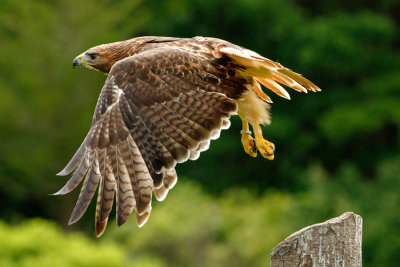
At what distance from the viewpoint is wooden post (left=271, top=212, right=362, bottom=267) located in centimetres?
410

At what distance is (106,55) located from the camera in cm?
679

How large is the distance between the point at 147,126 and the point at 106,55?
1470 millimetres

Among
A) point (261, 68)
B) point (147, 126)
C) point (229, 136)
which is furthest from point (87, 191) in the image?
point (229, 136)

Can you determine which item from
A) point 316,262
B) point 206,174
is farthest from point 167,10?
point 316,262

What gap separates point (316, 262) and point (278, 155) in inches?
603

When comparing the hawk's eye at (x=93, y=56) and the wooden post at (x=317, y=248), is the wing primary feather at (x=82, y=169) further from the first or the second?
the hawk's eye at (x=93, y=56)

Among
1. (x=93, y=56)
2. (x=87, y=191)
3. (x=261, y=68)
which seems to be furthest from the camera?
(x=93, y=56)

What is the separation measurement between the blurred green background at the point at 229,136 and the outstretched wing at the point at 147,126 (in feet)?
17.9

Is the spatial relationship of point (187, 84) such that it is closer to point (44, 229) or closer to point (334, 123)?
point (44, 229)

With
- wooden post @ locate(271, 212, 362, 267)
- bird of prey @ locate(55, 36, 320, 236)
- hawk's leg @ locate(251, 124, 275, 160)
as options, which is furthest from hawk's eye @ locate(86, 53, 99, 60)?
wooden post @ locate(271, 212, 362, 267)

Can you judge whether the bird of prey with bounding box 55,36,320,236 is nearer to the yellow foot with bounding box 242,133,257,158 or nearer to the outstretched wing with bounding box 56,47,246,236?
the outstretched wing with bounding box 56,47,246,236

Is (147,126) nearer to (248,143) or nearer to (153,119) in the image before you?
(153,119)

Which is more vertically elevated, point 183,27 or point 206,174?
point 183,27

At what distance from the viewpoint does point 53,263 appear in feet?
33.3
